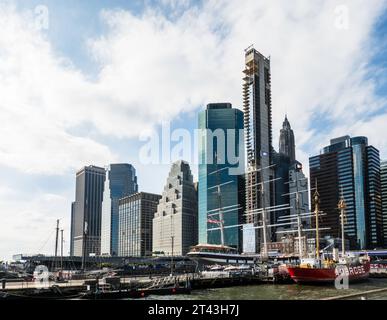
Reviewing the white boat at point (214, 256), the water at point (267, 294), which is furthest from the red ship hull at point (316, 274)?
the white boat at point (214, 256)

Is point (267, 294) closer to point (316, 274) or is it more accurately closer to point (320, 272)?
point (316, 274)

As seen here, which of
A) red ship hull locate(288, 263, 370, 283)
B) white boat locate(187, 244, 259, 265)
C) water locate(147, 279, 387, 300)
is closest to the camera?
water locate(147, 279, 387, 300)

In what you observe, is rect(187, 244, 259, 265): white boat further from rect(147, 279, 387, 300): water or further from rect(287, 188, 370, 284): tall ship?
rect(147, 279, 387, 300): water

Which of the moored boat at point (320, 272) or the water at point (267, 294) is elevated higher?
the moored boat at point (320, 272)

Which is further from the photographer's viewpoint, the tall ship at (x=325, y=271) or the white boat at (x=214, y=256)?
the white boat at (x=214, y=256)

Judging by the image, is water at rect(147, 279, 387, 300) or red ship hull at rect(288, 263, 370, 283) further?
red ship hull at rect(288, 263, 370, 283)

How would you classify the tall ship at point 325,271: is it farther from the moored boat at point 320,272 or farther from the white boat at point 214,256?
the white boat at point 214,256

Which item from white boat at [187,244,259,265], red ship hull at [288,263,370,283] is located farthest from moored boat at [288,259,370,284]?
white boat at [187,244,259,265]

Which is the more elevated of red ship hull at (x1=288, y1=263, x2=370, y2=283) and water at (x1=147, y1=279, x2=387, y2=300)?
red ship hull at (x1=288, y1=263, x2=370, y2=283)

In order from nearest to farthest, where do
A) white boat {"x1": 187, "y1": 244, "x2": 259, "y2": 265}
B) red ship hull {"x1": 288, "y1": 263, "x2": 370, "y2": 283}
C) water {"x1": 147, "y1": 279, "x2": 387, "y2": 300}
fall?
water {"x1": 147, "y1": 279, "x2": 387, "y2": 300} < red ship hull {"x1": 288, "y1": 263, "x2": 370, "y2": 283} < white boat {"x1": 187, "y1": 244, "x2": 259, "y2": 265}

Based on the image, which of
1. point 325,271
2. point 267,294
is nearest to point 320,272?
point 325,271

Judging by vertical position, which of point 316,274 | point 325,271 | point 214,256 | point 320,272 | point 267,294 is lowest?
point 267,294
